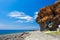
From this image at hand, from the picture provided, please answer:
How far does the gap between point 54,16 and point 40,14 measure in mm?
6890

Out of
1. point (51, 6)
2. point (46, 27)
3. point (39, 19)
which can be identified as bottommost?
point (46, 27)

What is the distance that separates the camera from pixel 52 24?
57562 mm

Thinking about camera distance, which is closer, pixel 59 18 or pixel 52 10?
pixel 59 18

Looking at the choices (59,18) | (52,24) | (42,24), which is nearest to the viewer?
(59,18)

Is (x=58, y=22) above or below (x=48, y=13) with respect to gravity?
below

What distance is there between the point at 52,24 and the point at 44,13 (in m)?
5.79

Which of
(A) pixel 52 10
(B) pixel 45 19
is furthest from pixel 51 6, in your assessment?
(B) pixel 45 19

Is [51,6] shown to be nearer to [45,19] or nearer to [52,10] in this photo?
[52,10]

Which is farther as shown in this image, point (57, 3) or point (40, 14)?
point (40, 14)

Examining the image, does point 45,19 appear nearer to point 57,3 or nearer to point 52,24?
point 52,24

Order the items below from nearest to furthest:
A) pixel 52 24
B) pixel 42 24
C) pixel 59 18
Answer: pixel 59 18
pixel 52 24
pixel 42 24

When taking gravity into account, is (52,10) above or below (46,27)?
above

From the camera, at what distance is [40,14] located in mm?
62750

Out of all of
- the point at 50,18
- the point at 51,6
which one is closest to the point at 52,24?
the point at 50,18
